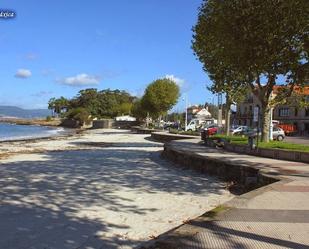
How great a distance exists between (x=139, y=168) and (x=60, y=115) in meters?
172

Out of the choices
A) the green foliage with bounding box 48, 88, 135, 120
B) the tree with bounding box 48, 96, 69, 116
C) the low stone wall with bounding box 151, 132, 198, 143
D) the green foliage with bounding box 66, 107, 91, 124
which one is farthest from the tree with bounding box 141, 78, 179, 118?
the tree with bounding box 48, 96, 69, 116

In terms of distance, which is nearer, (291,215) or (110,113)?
(291,215)

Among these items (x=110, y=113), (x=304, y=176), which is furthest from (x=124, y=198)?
(x=110, y=113)

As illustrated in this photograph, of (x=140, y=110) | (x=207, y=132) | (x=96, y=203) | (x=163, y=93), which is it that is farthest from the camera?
(x=140, y=110)

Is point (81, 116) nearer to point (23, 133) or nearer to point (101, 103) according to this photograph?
point (101, 103)

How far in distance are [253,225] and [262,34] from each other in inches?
621

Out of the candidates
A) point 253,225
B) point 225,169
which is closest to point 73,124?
point 225,169

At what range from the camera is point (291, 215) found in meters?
9.91

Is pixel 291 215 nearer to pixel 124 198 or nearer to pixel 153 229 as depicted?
pixel 153 229

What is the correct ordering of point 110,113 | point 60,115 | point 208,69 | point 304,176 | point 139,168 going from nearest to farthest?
point 304,176 → point 139,168 → point 208,69 → point 110,113 → point 60,115

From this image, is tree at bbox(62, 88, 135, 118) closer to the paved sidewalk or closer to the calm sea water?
the calm sea water

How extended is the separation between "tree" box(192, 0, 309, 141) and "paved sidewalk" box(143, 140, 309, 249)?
12.0 metres

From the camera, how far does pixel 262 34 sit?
23328mm

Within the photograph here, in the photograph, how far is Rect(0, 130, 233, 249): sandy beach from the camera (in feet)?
31.9
